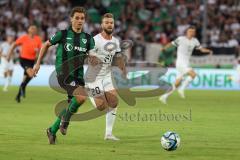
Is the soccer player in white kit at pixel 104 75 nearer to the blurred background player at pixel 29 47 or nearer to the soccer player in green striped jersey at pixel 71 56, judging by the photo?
the soccer player in green striped jersey at pixel 71 56

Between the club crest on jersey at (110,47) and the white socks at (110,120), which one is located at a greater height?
the club crest on jersey at (110,47)

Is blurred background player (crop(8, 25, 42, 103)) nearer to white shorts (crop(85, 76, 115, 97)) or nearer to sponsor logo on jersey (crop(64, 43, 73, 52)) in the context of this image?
white shorts (crop(85, 76, 115, 97))

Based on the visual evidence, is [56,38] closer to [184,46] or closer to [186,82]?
[184,46]

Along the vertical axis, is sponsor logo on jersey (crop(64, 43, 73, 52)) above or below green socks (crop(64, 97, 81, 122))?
above

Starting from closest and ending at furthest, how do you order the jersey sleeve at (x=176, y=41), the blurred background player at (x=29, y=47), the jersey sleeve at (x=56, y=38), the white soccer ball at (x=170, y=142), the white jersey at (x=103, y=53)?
the white soccer ball at (x=170, y=142) → the jersey sleeve at (x=56, y=38) → the white jersey at (x=103, y=53) → the blurred background player at (x=29, y=47) → the jersey sleeve at (x=176, y=41)

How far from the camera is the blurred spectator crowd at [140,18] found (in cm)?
3462

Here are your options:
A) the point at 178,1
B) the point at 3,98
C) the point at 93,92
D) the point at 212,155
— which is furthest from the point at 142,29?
the point at 212,155

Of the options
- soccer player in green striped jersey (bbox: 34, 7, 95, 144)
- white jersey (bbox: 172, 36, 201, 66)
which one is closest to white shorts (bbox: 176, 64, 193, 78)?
white jersey (bbox: 172, 36, 201, 66)

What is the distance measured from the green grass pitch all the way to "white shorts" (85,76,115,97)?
856 millimetres

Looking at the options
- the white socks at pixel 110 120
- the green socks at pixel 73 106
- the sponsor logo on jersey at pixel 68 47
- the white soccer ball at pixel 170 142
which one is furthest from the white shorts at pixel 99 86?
the white soccer ball at pixel 170 142

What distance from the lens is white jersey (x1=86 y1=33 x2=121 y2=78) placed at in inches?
508

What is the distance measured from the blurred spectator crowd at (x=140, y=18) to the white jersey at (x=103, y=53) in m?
20.4

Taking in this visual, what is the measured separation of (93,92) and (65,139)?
102 centimetres

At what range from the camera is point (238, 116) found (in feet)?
59.1
